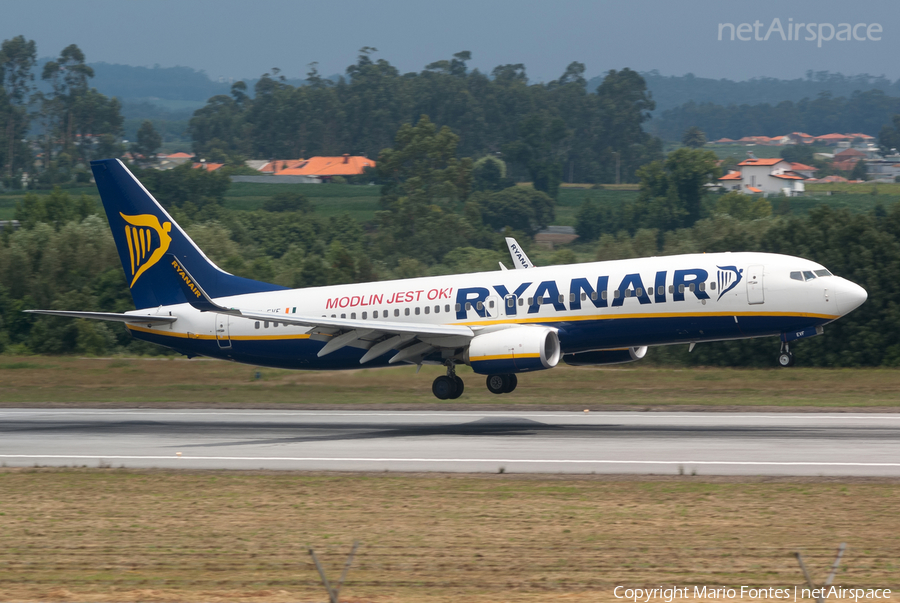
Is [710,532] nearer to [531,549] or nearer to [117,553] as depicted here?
[531,549]

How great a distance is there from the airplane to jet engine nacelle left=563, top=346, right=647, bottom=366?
0.16ft

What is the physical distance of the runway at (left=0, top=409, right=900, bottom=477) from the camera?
25141mm

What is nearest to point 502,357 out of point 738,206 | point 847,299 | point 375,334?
point 375,334

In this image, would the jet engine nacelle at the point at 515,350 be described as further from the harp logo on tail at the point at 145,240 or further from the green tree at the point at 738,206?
the green tree at the point at 738,206

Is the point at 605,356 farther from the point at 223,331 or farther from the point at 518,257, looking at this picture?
the point at 223,331

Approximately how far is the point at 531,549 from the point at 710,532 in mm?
3251

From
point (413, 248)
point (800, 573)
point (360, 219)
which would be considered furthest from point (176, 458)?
point (360, 219)

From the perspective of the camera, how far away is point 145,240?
41812 mm

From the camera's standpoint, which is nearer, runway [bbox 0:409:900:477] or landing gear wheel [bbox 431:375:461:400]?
runway [bbox 0:409:900:477]

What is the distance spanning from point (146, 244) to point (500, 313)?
1507cm

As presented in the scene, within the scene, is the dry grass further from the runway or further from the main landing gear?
Answer: the main landing gear

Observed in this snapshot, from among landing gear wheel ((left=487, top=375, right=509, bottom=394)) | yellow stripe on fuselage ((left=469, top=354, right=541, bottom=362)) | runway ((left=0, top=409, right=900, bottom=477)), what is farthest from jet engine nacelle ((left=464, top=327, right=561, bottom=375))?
landing gear wheel ((left=487, top=375, right=509, bottom=394))

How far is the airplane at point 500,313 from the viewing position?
112 feet

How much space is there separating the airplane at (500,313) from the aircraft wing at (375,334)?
0.16ft
